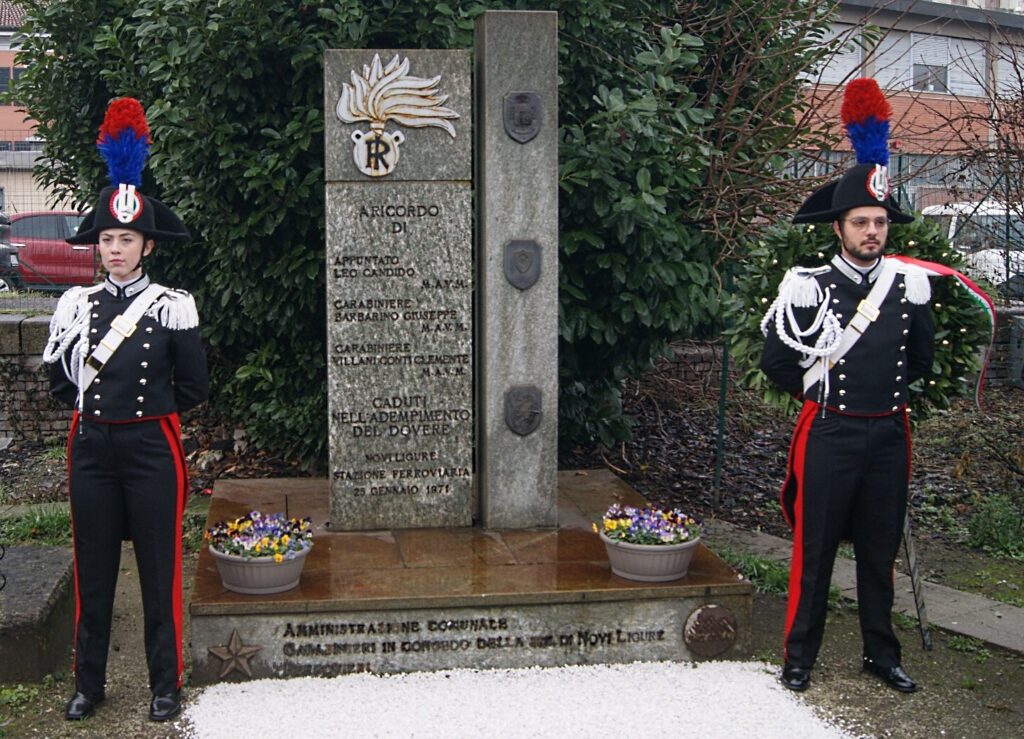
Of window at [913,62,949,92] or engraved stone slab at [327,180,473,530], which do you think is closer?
engraved stone slab at [327,180,473,530]

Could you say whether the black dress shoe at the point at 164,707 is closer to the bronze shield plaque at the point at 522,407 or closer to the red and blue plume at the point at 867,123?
the bronze shield plaque at the point at 522,407

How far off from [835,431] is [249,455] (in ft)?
17.3

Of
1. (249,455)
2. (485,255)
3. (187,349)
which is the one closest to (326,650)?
(187,349)

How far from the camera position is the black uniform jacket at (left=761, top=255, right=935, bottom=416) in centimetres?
486

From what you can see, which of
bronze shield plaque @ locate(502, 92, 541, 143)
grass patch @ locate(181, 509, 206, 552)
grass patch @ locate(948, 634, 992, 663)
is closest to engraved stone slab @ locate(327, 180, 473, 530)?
bronze shield plaque @ locate(502, 92, 541, 143)

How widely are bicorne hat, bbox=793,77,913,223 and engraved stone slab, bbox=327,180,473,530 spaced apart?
75.1 inches

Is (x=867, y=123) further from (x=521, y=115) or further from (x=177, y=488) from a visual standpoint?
(x=177, y=488)

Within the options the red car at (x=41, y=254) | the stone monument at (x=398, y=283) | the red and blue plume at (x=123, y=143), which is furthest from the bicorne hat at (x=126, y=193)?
the red car at (x=41, y=254)

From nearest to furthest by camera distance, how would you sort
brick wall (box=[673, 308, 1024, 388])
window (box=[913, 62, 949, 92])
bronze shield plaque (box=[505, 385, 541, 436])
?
bronze shield plaque (box=[505, 385, 541, 436])
window (box=[913, 62, 949, 92])
brick wall (box=[673, 308, 1024, 388])

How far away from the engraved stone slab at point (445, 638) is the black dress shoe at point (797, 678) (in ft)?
1.20

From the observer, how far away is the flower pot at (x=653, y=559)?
5246 millimetres

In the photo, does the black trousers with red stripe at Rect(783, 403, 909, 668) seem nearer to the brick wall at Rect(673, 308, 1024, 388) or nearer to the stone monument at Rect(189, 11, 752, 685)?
the stone monument at Rect(189, 11, 752, 685)

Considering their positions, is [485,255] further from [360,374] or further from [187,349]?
[187,349]

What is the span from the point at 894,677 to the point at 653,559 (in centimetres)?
110
